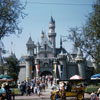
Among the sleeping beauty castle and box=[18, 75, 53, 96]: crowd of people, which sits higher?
the sleeping beauty castle

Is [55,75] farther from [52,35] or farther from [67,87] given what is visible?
[67,87]

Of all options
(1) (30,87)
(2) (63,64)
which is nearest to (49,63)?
(2) (63,64)

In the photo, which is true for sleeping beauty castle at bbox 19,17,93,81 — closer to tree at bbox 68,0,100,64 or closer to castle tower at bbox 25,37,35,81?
castle tower at bbox 25,37,35,81

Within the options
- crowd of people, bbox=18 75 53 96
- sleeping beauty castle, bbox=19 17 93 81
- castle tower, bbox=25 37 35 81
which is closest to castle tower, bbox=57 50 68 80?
sleeping beauty castle, bbox=19 17 93 81

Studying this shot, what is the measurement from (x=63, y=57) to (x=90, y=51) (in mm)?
70166

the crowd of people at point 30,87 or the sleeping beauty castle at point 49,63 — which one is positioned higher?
the sleeping beauty castle at point 49,63

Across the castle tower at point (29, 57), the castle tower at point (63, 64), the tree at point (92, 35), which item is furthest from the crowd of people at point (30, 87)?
the castle tower at point (63, 64)

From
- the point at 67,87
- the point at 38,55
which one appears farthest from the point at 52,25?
the point at 67,87

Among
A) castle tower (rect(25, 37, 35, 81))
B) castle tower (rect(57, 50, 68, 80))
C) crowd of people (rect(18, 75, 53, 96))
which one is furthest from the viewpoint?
castle tower (rect(57, 50, 68, 80))

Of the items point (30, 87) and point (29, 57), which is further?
point (29, 57)

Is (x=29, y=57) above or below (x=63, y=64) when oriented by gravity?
above

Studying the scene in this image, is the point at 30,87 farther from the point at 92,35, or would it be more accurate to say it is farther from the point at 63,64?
the point at 63,64

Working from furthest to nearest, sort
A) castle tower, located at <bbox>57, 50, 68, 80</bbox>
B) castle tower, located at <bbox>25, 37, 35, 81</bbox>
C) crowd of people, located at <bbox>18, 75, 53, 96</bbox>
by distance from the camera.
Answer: castle tower, located at <bbox>57, 50, 68, 80</bbox>
castle tower, located at <bbox>25, 37, 35, 81</bbox>
crowd of people, located at <bbox>18, 75, 53, 96</bbox>

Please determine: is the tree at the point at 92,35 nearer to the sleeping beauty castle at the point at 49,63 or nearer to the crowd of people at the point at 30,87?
the crowd of people at the point at 30,87
